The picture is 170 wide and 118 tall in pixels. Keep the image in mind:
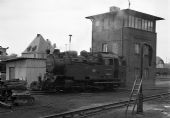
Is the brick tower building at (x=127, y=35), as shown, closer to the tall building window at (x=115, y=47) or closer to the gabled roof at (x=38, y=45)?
the tall building window at (x=115, y=47)

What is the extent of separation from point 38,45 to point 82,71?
131ft

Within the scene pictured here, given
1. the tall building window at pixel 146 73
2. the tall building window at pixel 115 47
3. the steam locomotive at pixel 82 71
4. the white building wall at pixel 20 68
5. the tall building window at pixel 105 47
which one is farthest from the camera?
the tall building window at pixel 146 73

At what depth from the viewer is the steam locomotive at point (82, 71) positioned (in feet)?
62.7

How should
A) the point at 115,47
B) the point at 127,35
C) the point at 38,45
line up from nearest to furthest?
the point at 127,35
the point at 115,47
the point at 38,45

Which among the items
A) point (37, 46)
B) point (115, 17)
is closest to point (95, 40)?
point (115, 17)

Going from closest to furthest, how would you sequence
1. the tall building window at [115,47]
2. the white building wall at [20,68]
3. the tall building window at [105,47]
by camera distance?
1. the white building wall at [20,68]
2. the tall building window at [115,47]
3. the tall building window at [105,47]

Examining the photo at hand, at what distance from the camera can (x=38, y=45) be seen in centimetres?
5825

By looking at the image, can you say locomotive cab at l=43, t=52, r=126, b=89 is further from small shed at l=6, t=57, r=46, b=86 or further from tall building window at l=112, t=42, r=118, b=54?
tall building window at l=112, t=42, r=118, b=54

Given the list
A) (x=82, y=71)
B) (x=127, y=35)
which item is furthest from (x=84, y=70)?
(x=127, y=35)

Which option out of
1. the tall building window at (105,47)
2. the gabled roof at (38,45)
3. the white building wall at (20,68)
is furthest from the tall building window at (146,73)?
the gabled roof at (38,45)

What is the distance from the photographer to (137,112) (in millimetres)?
10664

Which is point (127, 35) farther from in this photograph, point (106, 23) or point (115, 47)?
point (106, 23)

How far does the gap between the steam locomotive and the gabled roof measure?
3727 cm

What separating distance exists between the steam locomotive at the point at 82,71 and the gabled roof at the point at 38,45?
3727cm
